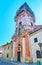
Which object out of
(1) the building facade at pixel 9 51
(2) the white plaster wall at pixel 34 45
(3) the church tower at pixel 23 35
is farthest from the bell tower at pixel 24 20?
(1) the building facade at pixel 9 51

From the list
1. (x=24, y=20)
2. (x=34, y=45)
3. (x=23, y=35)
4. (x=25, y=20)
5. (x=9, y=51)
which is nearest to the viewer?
(x=34, y=45)

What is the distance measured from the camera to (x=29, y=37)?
20.7 m

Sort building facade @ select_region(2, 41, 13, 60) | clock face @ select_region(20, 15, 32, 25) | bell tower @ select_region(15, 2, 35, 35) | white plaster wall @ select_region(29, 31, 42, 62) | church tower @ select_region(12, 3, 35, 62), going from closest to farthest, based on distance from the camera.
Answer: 1. white plaster wall @ select_region(29, 31, 42, 62)
2. church tower @ select_region(12, 3, 35, 62)
3. bell tower @ select_region(15, 2, 35, 35)
4. clock face @ select_region(20, 15, 32, 25)
5. building facade @ select_region(2, 41, 13, 60)

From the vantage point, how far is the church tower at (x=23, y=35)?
20.5 meters

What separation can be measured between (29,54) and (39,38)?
425cm

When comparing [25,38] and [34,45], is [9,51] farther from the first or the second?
[34,45]

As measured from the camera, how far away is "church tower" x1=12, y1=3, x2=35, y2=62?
67.1 feet

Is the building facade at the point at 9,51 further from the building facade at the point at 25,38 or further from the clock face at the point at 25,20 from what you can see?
the clock face at the point at 25,20

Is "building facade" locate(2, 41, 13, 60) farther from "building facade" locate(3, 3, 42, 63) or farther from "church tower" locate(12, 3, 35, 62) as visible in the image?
"church tower" locate(12, 3, 35, 62)

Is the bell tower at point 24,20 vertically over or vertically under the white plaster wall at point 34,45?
over

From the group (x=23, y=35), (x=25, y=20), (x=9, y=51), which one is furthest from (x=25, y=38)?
(x=9, y=51)

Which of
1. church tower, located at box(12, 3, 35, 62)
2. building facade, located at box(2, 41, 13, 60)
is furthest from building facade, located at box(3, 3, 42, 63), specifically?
building facade, located at box(2, 41, 13, 60)

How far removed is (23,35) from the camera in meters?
21.8

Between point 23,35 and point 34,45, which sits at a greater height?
point 23,35
